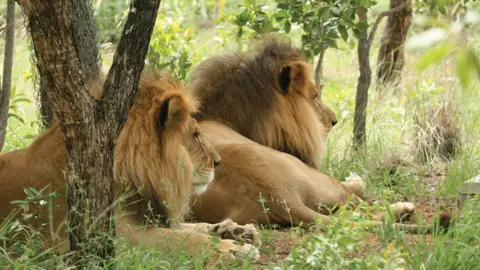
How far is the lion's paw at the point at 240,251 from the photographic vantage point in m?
3.40

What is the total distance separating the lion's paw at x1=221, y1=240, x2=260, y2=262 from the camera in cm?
340

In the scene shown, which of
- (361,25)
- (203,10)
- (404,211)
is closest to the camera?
(404,211)

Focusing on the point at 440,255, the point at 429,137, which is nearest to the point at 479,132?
the point at 429,137

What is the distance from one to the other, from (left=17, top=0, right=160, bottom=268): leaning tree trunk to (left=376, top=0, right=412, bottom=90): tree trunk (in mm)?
5642

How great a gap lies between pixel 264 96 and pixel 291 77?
0.72ft

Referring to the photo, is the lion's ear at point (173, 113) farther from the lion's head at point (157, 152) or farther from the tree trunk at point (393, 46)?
the tree trunk at point (393, 46)

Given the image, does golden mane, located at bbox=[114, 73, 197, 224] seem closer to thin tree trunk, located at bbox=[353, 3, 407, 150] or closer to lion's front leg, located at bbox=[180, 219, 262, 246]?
lion's front leg, located at bbox=[180, 219, 262, 246]

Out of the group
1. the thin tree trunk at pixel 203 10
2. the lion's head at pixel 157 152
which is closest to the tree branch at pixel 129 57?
the lion's head at pixel 157 152

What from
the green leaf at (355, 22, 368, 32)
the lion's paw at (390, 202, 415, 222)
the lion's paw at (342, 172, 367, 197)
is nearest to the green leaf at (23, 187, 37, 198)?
the lion's paw at (390, 202, 415, 222)

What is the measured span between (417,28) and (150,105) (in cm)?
720

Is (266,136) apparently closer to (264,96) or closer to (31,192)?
(264,96)

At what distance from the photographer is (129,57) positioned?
9.69 ft

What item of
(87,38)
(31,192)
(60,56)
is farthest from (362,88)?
(60,56)

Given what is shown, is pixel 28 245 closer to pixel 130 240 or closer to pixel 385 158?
pixel 130 240
